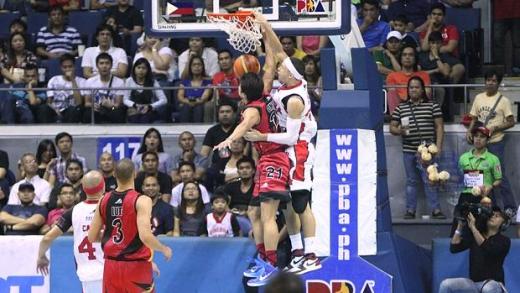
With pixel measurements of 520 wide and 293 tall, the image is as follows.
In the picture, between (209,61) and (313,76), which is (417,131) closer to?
(313,76)

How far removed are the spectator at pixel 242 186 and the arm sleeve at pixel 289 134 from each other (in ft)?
11.7

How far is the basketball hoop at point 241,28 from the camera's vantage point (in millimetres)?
14164

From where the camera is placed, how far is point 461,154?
18.7 meters

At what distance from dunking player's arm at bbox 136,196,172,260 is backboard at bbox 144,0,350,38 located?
1908mm

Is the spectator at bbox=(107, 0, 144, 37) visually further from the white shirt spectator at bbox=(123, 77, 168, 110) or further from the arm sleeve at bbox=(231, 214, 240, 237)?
the arm sleeve at bbox=(231, 214, 240, 237)

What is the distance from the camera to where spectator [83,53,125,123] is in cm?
1984

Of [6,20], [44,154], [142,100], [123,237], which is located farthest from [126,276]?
[6,20]

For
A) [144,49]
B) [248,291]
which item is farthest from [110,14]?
[248,291]

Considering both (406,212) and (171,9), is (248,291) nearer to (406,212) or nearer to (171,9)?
(171,9)

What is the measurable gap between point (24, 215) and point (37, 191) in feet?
2.39

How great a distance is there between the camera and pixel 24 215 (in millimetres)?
17766

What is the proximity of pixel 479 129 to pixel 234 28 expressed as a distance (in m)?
4.78

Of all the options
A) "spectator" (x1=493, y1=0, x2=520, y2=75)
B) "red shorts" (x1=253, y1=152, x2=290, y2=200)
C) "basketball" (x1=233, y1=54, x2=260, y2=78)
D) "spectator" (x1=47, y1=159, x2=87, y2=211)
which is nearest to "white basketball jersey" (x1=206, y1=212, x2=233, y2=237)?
"spectator" (x1=47, y1=159, x2=87, y2=211)

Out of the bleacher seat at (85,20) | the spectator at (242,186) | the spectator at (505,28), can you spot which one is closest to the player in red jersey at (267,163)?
the spectator at (242,186)
